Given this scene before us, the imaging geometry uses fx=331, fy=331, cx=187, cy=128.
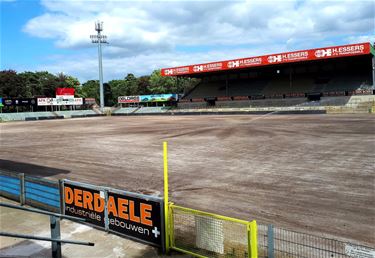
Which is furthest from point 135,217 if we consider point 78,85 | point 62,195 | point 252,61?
point 78,85

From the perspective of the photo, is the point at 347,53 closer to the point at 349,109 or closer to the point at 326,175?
the point at 349,109

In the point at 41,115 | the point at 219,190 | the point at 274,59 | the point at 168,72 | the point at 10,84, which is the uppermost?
the point at 10,84

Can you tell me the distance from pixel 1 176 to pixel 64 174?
10.0 ft

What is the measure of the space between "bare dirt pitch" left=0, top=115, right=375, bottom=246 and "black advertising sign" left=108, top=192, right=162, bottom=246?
2263mm

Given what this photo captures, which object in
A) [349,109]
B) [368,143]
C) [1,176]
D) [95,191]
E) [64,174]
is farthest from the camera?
[349,109]

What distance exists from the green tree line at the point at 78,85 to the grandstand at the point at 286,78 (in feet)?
36.1

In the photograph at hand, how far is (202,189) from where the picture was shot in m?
10.6

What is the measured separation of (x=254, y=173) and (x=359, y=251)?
8088 mm

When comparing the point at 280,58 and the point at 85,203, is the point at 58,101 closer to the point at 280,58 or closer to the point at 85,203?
the point at 280,58

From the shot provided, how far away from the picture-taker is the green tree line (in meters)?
102

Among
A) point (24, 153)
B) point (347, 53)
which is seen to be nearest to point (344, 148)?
point (24, 153)

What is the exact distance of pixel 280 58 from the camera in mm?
58812

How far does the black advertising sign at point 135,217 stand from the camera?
6.68m

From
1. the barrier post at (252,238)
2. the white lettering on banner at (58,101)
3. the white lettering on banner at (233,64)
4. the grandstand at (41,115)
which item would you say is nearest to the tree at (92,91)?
the white lettering on banner at (58,101)
